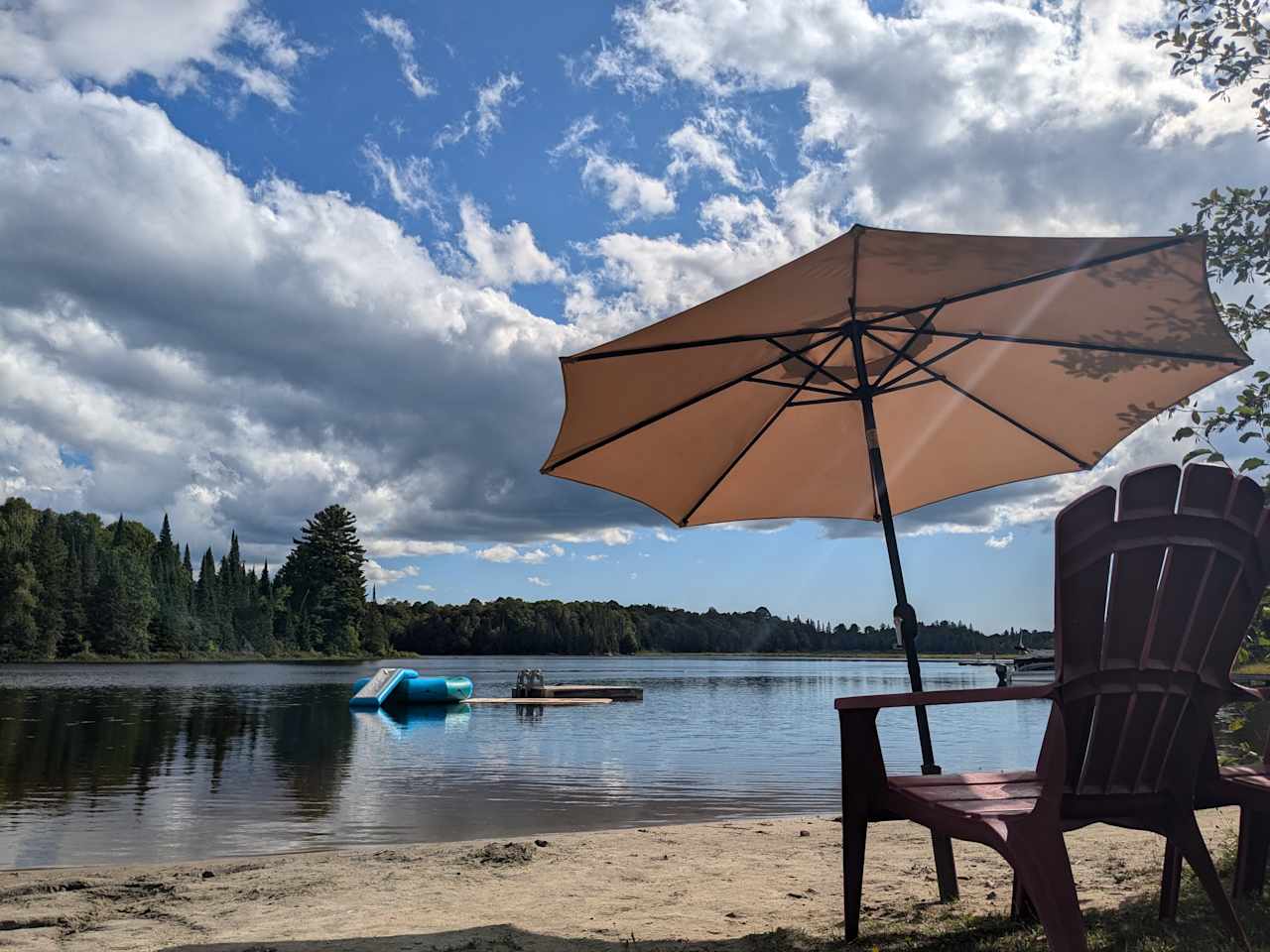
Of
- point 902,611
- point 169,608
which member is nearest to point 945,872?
point 902,611

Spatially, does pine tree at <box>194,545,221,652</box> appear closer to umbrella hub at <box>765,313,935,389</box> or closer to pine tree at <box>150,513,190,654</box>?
pine tree at <box>150,513,190,654</box>

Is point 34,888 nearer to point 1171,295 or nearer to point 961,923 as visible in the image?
point 961,923

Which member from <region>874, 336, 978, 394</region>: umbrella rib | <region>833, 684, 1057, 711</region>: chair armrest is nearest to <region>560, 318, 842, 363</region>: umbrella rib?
<region>874, 336, 978, 394</region>: umbrella rib

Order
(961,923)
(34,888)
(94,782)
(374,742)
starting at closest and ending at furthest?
(961,923) → (34,888) → (94,782) → (374,742)

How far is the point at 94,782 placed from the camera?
12.1 metres

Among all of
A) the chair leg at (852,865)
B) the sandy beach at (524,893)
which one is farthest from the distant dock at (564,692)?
the chair leg at (852,865)

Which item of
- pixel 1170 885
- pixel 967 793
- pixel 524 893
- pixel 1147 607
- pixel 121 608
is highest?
pixel 121 608

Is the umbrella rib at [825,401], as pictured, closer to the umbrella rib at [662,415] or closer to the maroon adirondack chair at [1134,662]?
the umbrella rib at [662,415]

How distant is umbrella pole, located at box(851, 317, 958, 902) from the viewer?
3.90 m

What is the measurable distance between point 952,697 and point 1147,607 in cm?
58

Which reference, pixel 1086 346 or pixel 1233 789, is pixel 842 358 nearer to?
pixel 1086 346

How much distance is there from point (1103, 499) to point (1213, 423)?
157cm

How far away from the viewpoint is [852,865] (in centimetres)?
315

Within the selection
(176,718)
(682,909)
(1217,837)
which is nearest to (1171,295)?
(682,909)
